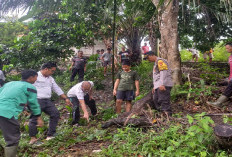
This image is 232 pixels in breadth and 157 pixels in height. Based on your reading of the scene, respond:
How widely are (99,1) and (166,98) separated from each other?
20.1 feet

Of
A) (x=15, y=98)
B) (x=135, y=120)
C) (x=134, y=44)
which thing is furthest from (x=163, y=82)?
(x=134, y=44)

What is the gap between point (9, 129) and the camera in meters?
3.33

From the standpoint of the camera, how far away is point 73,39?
10281mm

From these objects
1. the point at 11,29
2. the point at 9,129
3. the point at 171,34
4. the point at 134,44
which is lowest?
the point at 9,129

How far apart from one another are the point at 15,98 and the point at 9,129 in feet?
1.54

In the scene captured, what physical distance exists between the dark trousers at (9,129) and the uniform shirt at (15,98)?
0.30ft

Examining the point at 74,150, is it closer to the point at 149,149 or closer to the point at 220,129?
the point at 149,149

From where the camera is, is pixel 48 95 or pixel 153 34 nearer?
pixel 48 95

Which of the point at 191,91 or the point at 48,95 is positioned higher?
the point at 48,95

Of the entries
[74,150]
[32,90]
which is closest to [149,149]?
[74,150]

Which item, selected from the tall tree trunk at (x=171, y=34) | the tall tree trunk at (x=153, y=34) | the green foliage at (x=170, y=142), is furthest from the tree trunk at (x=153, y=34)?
the green foliage at (x=170, y=142)

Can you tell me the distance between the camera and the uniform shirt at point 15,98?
3283 mm

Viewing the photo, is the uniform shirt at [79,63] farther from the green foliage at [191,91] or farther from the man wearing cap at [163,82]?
the man wearing cap at [163,82]

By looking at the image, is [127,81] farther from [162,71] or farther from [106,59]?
[106,59]
